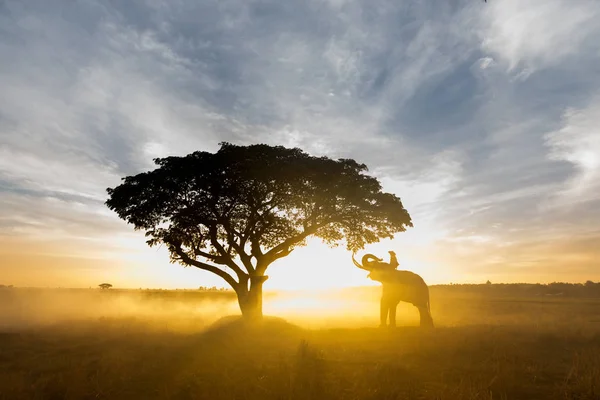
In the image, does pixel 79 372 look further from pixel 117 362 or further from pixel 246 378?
pixel 246 378

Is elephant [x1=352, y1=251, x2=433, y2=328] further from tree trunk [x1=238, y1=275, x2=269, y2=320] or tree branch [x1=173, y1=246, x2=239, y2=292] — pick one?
tree branch [x1=173, y1=246, x2=239, y2=292]

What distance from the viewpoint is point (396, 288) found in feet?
77.2

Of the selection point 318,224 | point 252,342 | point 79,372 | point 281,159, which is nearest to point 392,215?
point 318,224

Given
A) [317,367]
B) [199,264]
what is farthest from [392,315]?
[199,264]

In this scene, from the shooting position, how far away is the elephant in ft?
76.7

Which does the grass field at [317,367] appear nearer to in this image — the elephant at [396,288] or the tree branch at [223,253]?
the elephant at [396,288]

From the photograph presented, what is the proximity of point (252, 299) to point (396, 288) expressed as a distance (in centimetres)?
938

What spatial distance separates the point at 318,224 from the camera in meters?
28.2

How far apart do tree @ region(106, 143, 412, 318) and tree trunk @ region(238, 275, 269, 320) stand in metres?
0.06

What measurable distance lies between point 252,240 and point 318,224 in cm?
470

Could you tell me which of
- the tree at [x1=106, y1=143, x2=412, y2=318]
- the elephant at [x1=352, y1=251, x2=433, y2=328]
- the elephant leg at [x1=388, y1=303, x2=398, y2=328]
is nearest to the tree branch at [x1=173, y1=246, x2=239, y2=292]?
the tree at [x1=106, y1=143, x2=412, y2=318]

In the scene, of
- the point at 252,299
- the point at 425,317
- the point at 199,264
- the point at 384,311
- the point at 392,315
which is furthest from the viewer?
the point at 199,264

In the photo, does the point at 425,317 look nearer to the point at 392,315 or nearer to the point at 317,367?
the point at 392,315

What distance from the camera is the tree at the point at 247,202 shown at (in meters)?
26.9
